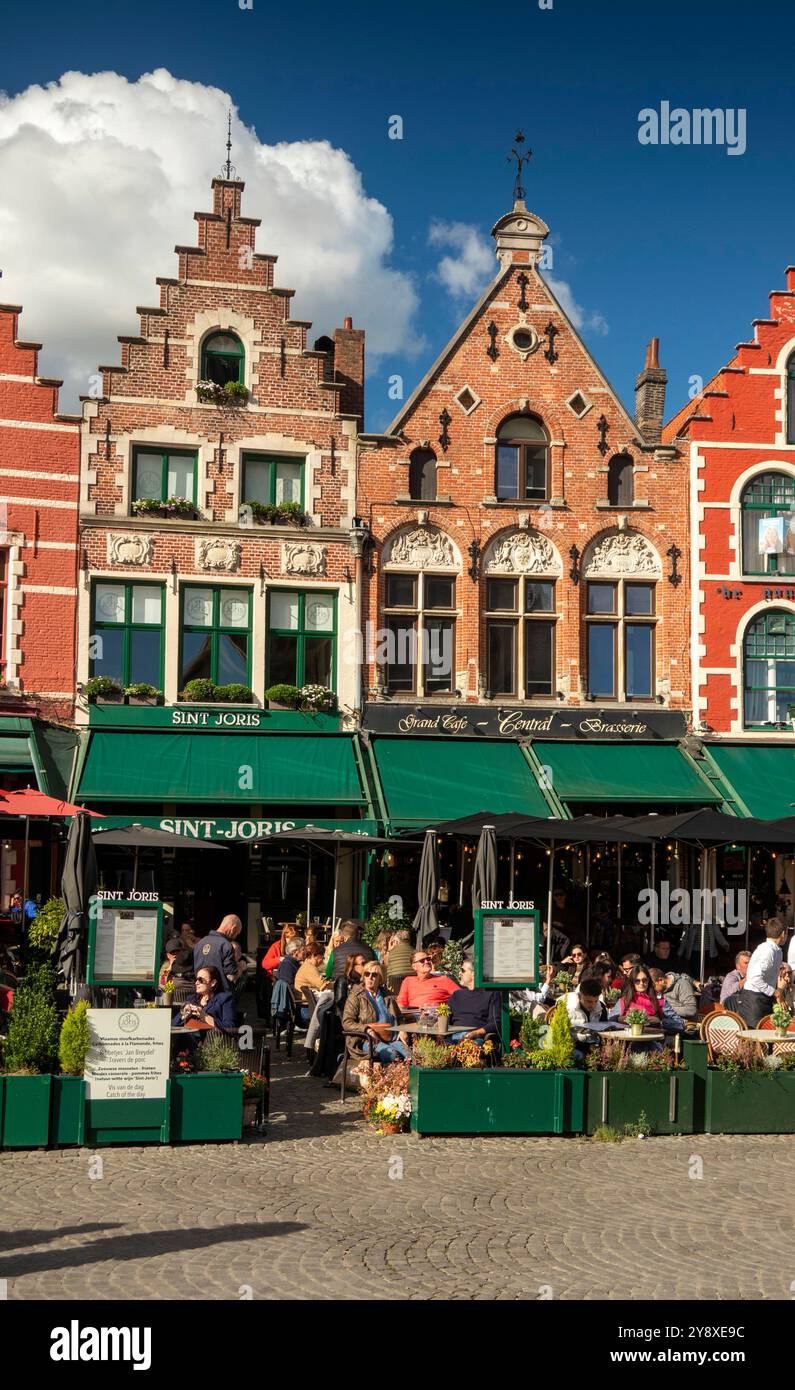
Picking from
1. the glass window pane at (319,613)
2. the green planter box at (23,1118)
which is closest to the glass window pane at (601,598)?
the glass window pane at (319,613)

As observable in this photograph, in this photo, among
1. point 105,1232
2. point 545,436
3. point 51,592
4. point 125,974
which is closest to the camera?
point 105,1232

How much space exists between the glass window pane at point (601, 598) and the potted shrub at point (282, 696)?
5.58 m

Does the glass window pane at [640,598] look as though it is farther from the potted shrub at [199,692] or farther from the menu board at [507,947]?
the menu board at [507,947]

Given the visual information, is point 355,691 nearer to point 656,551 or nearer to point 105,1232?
point 656,551

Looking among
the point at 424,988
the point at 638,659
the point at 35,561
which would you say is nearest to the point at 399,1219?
the point at 424,988

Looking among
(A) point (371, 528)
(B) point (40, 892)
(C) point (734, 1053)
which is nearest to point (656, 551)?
(A) point (371, 528)

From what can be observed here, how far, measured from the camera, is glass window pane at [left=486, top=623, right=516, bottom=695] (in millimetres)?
24906

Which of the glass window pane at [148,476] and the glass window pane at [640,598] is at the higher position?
the glass window pane at [148,476]

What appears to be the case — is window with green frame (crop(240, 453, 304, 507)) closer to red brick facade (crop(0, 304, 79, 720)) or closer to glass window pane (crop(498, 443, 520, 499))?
red brick facade (crop(0, 304, 79, 720))

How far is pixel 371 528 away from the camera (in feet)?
81.1

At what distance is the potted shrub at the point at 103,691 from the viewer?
75.8ft

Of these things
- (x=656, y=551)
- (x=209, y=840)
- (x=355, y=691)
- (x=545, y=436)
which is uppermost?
(x=545, y=436)

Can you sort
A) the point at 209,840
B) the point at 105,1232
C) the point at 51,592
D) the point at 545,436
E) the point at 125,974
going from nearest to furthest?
the point at 105,1232 < the point at 125,974 < the point at 209,840 < the point at 51,592 < the point at 545,436

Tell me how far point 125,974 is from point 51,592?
12.7 m
